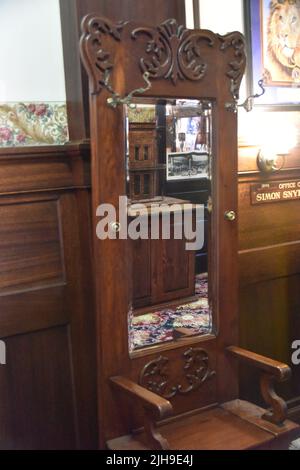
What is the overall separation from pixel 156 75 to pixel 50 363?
103 cm

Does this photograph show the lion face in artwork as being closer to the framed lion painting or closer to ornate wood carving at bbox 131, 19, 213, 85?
the framed lion painting

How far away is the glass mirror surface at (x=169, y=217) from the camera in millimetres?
1720

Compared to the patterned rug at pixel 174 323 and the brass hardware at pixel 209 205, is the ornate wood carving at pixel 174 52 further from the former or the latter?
the patterned rug at pixel 174 323

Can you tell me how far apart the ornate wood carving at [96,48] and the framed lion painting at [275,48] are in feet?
2.92

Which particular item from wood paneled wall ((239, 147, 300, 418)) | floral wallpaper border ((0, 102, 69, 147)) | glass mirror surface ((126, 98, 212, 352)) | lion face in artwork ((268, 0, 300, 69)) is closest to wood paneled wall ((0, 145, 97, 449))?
floral wallpaper border ((0, 102, 69, 147))

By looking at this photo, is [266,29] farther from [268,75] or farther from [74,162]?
[74,162]

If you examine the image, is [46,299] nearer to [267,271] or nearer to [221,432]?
[221,432]

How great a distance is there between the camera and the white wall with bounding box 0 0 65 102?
1.75 m

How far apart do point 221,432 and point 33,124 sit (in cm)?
120

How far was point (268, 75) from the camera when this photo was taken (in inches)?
91.2

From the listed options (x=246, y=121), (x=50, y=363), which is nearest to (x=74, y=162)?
(x=50, y=363)

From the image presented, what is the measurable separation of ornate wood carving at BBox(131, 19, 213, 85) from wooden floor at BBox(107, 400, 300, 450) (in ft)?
3.74

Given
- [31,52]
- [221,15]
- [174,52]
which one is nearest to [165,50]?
[174,52]

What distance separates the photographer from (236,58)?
1.81 m
